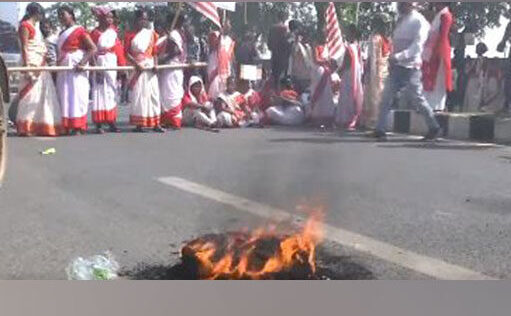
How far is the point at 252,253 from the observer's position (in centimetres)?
340

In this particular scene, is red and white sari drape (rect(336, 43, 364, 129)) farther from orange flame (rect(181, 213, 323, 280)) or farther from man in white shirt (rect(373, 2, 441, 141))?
orange flame (rect(181, 213, 323, 280))

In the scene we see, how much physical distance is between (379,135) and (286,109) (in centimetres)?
42

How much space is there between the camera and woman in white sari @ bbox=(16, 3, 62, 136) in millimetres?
3469

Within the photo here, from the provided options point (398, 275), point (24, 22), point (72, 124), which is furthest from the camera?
point (72, 124)

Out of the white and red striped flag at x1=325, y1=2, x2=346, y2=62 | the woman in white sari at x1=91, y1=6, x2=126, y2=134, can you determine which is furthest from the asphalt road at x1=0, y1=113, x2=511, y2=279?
the white and red striped flag at x1=325, y1=2, x2=346, y2=62

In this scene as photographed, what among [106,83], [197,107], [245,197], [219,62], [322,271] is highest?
[219,62]

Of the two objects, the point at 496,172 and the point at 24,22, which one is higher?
the point at 24,22

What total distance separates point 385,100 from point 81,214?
140cm

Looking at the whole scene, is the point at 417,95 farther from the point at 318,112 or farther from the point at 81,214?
the point at 81,214

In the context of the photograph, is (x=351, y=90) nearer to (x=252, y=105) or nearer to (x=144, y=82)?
(x=252, y=105)

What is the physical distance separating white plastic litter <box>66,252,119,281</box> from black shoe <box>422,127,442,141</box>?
56.9 inches

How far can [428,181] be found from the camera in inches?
135

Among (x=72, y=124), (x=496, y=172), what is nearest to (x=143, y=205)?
(x=72, y=124)

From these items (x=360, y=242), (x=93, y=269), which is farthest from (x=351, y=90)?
(x=93, y=269)
